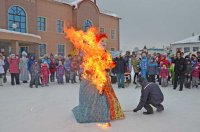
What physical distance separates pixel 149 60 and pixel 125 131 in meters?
8.79

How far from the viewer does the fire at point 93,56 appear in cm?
666

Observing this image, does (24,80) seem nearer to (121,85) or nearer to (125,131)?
(121,85)

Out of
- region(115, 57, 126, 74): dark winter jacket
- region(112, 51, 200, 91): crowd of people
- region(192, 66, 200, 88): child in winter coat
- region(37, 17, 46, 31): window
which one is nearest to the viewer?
region(112, 51, 200, 91): crowd of people

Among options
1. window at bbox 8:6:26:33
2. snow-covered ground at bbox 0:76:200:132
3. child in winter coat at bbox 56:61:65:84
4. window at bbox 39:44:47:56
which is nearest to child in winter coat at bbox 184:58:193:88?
snow-covered ground at bbox 0:76:200:132

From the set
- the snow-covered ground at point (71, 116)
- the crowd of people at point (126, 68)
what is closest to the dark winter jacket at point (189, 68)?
the crowd of people at point (126, 68)

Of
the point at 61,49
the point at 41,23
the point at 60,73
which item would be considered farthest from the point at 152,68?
the point at 61,49

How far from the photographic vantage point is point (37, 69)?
13.7 meters

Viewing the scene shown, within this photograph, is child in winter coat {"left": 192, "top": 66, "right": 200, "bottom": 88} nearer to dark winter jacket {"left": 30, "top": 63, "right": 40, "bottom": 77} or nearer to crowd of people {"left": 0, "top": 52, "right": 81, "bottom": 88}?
crowd of people {"left": 0, "top": 52, "right": 81, "bottom": 88}

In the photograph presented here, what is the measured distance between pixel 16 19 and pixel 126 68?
14.9 metres

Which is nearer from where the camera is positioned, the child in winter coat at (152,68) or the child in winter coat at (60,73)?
the child in winter coat at (152,68)

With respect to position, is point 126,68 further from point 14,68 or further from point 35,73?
point 14,68

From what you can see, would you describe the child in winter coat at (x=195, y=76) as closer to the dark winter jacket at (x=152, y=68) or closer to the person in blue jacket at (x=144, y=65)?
the dark winter jacket at (x=152, y=68)

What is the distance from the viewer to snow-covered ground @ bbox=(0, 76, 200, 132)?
6105 mm

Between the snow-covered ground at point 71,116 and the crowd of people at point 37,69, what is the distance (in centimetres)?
362
